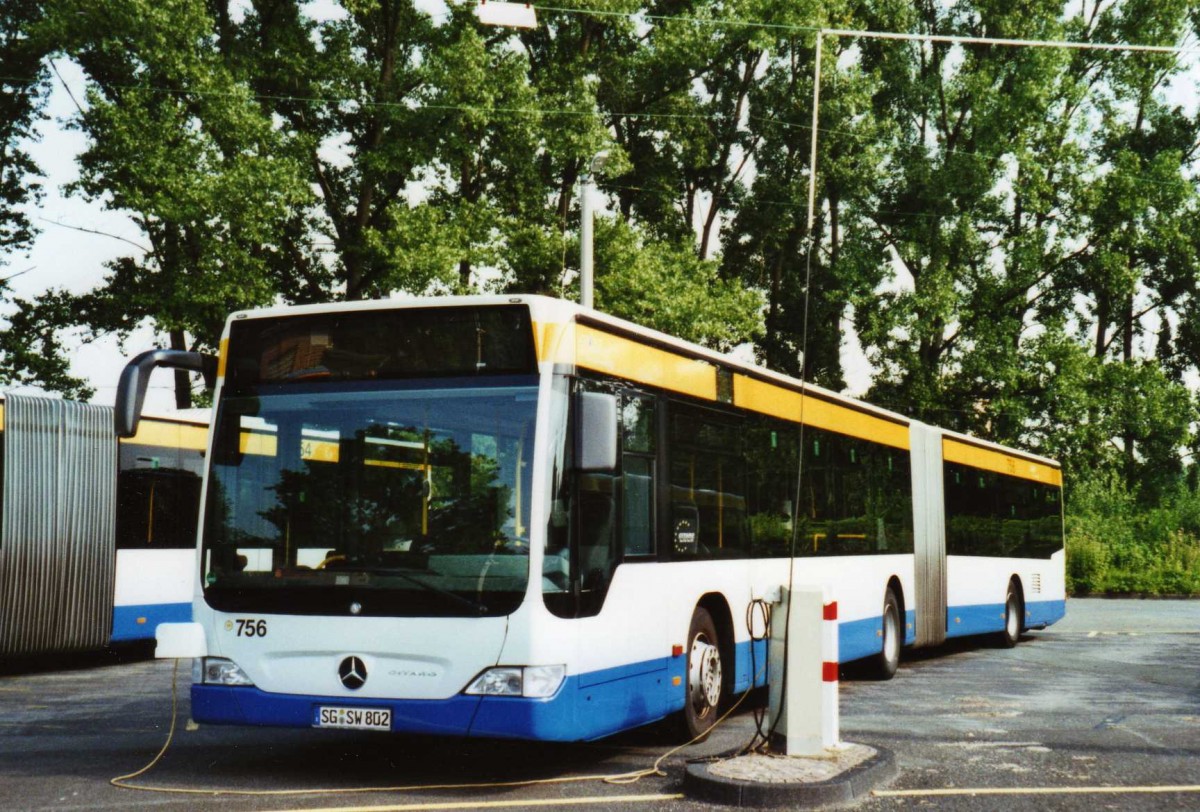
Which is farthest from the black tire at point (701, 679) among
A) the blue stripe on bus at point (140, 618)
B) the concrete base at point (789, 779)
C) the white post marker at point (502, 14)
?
the blue stripe on bus at point (140, 618)

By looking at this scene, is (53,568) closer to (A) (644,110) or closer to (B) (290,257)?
(B) (290,257)

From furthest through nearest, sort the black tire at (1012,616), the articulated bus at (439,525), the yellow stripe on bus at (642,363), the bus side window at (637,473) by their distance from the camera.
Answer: the black tire at (1012,616) < the bus side window at (637,473) < the yellow stripe on bus at (642,363) < the articulated bus at (439,525)

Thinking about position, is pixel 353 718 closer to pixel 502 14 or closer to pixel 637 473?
pixel 637 473

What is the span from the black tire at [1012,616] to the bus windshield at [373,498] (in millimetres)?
13590

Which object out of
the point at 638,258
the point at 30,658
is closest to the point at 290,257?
the point at 638,258

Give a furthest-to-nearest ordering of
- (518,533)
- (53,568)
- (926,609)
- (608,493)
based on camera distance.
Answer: (926,609) < (53,568) < (608,493) < (518,533)

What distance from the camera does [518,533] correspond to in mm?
7859

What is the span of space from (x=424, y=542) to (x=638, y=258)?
912 inches

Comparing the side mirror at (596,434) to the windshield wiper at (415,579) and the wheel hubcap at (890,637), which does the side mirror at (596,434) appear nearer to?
the windshield wiper at (415,579)

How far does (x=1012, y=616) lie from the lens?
20125 millimetres

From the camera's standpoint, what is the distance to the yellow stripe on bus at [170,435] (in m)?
16.8

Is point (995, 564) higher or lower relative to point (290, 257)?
lower

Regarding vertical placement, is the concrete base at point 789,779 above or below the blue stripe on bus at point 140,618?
below

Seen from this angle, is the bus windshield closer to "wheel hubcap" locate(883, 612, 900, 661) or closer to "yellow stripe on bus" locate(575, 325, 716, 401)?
"yellow stripe on bus" locate(575, 325, 716, 401)
